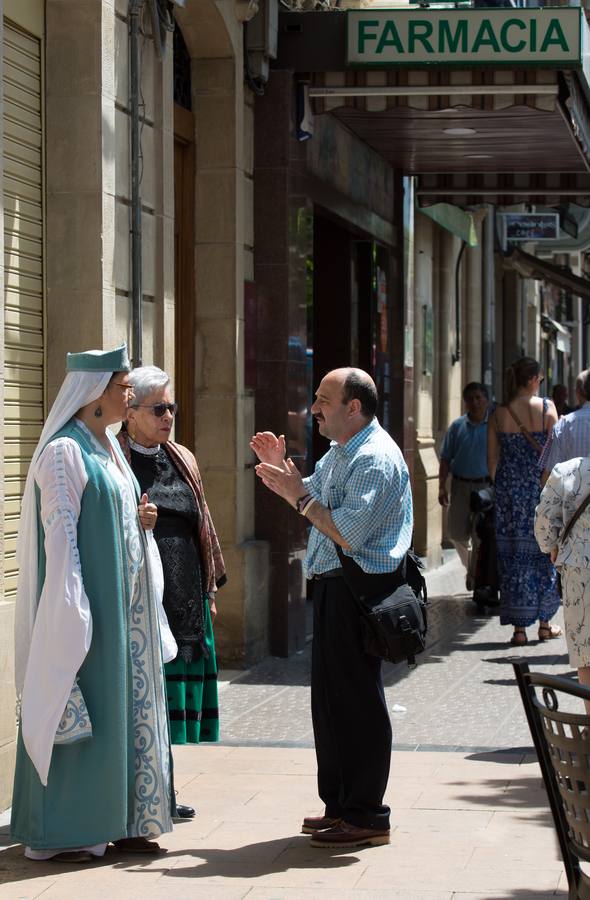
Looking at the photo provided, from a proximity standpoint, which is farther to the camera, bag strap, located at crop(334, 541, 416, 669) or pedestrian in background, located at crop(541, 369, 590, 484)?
pedestrian in background, located at crop(541, 369, 590, 484)

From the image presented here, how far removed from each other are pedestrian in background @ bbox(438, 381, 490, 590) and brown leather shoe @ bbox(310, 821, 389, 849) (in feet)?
25.8

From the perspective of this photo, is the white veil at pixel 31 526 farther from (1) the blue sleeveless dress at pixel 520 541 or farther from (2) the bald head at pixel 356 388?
(1) the blue sleeveless dress at pixel 520 541

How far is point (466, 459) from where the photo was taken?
14344mm

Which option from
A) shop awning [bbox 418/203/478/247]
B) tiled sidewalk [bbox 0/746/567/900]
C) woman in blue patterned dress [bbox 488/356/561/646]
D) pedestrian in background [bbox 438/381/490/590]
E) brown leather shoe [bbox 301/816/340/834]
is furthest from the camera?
shop awning [bbox 418/203/478/247]

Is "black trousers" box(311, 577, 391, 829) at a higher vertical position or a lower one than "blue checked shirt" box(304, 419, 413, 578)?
lower

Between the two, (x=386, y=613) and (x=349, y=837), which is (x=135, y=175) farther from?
(x=349, y=837)

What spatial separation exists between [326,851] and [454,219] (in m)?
15.0

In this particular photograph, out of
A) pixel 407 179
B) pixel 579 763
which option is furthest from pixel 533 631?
pixel 579 763

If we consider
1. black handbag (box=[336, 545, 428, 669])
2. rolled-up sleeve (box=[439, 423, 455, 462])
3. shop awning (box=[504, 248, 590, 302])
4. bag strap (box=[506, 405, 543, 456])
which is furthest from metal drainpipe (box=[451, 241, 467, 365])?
black handbag (box=[336, 545, 428, 669])

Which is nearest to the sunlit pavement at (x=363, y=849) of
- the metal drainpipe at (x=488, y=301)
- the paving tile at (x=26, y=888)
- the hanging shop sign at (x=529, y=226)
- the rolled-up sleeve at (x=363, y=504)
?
the paving tile at (x=26, y=888)

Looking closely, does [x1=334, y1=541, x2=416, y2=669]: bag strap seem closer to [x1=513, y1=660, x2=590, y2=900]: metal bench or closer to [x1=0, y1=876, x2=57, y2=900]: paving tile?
[x1=0, y1=876, x2=57, y2=900]: paving tile

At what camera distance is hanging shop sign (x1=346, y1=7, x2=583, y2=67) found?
11.0 meters

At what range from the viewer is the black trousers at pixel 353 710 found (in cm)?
633

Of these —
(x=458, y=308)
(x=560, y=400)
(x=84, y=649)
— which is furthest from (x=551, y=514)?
(x=458, y=308)
